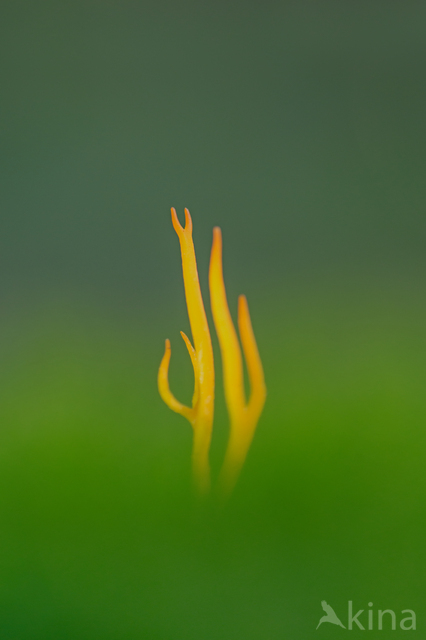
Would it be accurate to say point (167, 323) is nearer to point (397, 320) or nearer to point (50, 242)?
point (50, 242)

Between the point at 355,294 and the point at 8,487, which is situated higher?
the point at 355,294

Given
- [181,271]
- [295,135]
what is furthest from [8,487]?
[295,135]

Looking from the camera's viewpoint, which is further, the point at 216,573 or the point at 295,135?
the point at 295,135

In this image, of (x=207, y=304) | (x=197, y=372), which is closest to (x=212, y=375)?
(x=197, y=372)

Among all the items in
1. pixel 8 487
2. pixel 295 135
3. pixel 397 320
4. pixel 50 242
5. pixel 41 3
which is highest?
pixel 41 3
